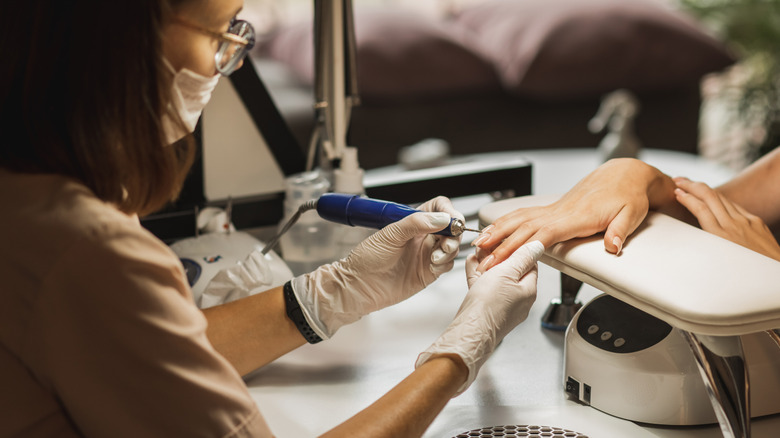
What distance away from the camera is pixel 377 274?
104cm

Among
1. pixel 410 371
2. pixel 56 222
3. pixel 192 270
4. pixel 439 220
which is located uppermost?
pixel 56 222

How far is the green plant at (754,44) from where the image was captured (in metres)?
3.65

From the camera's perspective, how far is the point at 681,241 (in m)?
0.86

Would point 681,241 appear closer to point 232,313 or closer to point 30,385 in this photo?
point 232,313

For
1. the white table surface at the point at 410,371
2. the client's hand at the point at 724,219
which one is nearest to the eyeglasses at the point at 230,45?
the white table surface at the point at 410,371

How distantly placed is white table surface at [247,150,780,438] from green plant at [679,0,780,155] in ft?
9.50

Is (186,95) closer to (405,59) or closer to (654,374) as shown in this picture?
(654,374)

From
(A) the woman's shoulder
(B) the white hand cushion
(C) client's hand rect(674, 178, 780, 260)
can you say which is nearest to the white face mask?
(A) the woman's shoulder

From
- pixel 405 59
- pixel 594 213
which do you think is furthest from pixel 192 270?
pixel 405 59

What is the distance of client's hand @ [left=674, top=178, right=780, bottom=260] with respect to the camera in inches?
39.7

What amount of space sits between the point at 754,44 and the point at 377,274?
3.79m

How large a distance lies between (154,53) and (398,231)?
455 mm

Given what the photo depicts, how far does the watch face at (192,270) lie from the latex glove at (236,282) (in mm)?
30

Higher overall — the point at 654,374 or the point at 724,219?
the point at 724,219
